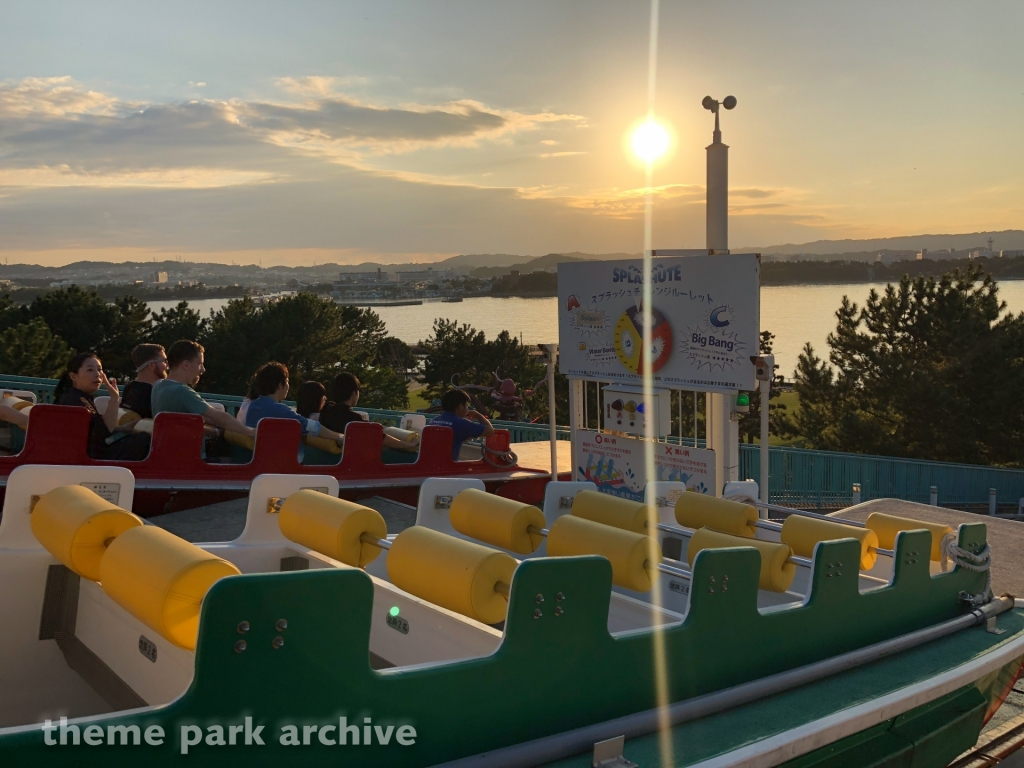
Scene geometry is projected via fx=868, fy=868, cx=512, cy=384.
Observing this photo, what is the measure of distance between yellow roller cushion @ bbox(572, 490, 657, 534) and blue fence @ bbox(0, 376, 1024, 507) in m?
8.12

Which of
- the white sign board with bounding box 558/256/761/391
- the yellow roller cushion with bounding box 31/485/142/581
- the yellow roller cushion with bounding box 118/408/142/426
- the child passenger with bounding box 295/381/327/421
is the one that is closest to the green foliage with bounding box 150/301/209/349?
the child passenger with bounding box 295/381/327/421

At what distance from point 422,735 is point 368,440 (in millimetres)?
5415

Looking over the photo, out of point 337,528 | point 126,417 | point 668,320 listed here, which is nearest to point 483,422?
point 668,320

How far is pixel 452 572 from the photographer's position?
2.73 m

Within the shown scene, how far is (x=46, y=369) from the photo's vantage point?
99.5 ft

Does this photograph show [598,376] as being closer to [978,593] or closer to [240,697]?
[978,593]

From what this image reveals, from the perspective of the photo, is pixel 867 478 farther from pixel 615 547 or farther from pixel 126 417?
pixel 615 547

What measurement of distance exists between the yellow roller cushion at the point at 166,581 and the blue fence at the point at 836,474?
957 centimetres

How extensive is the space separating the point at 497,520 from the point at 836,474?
617 inches

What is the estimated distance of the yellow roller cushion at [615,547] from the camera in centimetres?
322

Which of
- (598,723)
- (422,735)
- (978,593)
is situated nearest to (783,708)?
(598,723)

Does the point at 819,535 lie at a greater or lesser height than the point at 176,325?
lesser

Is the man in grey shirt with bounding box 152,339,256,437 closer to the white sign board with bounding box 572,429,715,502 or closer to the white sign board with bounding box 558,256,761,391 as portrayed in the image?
the white sign board with bounding box 572,429,715,502

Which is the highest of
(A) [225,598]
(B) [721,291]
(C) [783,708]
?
(B) [721,291]
